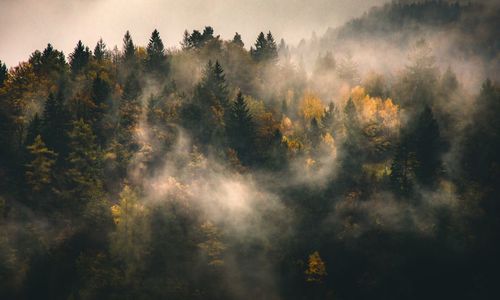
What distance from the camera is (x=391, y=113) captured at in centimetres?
10238

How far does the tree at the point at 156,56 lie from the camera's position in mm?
110875

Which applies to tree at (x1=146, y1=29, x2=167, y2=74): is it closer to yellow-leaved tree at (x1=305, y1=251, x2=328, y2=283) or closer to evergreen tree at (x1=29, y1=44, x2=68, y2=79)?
evergreen tree at (x1=29, y1=44, x2=68, y2=79)

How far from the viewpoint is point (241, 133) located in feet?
294

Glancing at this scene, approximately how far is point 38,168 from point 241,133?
34.8 metres

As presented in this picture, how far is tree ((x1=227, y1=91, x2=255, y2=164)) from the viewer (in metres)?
89.0

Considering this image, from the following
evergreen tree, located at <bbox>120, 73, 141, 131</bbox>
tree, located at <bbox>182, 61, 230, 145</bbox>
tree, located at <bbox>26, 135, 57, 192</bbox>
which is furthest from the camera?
tree, located at <bbox>182, 61, 230, 145</bbox>

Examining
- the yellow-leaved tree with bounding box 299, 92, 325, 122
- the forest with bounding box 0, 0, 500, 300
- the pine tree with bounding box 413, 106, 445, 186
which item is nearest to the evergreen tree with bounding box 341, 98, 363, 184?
the forest with bounding box 0, 0, 500, 300

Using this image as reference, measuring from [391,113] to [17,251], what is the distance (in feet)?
244

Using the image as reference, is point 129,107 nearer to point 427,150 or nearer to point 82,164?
point 82,164

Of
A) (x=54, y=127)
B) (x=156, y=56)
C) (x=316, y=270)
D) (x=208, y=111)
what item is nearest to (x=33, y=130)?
(x=54, y=127)

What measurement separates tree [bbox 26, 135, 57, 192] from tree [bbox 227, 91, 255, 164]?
30.9m

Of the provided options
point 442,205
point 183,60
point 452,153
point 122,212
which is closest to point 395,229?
point 442,205

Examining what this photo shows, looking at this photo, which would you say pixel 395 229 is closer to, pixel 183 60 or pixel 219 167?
pixel 219 167

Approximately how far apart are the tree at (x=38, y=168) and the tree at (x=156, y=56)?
3928cm
